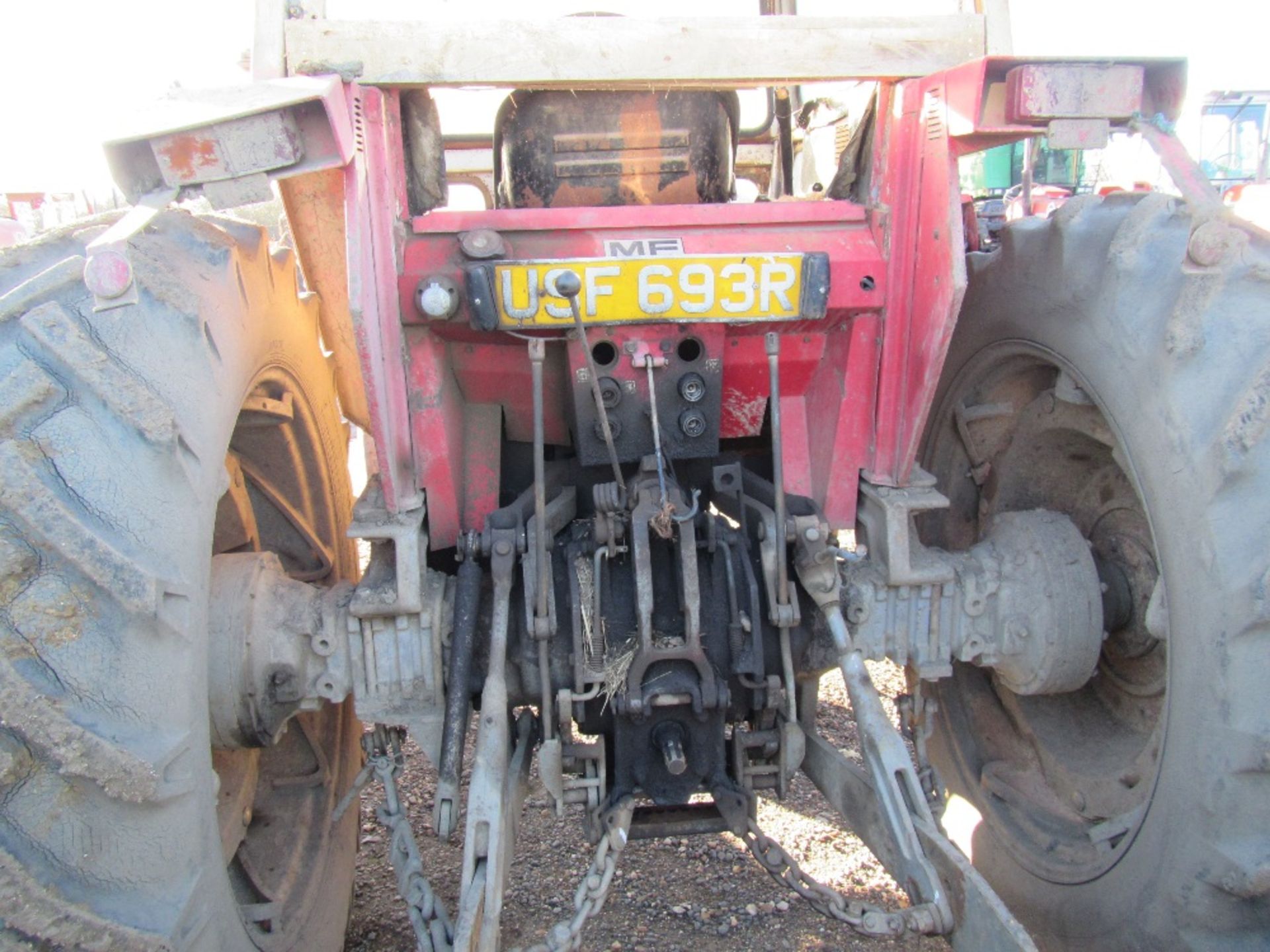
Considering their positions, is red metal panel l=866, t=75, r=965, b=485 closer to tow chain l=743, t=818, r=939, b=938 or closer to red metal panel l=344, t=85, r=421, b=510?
tow chain l=743, t=818, r=939, b=938

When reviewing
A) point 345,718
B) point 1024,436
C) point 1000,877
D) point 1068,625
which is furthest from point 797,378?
point 345,718

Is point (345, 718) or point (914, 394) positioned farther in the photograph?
point (345, 718)

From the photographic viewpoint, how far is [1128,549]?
2.16 m

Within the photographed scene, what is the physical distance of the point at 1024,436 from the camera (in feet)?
7.91

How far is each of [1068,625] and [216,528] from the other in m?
1.92

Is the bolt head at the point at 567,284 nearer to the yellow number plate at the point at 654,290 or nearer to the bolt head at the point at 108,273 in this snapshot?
the yellow number plate at the point at 654,290

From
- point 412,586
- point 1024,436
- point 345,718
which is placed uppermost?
point 1024,436

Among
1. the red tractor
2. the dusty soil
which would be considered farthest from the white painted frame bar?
the dusty soil

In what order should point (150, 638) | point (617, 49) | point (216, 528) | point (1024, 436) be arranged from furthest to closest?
1. point (1024, 436)
2. point (216, 528)
3. point (617, 49)
4. point (150, 638)

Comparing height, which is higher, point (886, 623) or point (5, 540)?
point (5, 540)

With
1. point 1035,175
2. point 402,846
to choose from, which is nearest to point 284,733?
point 402,846

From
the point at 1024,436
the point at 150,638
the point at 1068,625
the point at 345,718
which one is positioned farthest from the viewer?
the point at 345,718

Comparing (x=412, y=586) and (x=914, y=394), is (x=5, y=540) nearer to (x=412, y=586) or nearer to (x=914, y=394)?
(x=412, y=586)

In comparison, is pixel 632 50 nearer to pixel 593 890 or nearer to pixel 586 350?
pixel 586 350
